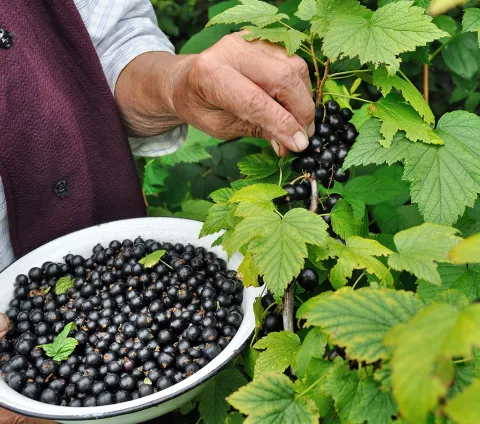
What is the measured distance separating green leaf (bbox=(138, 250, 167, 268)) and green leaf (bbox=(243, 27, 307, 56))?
398mm

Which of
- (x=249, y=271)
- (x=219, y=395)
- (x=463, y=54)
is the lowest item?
(x=219, y=395)

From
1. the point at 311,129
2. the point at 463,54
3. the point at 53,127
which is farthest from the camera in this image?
the point at 463,54

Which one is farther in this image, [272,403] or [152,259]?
[152,259]

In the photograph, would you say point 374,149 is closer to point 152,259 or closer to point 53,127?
point 152,259

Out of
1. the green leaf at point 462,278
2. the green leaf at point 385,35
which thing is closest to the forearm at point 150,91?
the green leaf at point 385,35

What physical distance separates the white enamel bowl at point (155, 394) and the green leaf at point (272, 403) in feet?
0.60

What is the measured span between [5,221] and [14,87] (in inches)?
11.3

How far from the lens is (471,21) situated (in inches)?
31.5

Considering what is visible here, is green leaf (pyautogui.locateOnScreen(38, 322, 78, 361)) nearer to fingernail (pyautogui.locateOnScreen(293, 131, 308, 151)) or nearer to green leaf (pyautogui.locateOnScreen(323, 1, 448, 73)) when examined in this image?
fingernail (pyautogui.locateOnScreen(293, 131, 308, 151))

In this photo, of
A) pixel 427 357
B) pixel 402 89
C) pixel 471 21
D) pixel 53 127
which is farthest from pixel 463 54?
pixel 427 357

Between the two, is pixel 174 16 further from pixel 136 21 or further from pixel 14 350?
pixel 14 350

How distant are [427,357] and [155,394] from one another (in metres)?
0.45

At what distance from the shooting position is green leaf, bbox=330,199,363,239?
702 millimetres

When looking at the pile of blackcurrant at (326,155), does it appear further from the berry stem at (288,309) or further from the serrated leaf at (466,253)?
the serrated leaf at (466,253)
